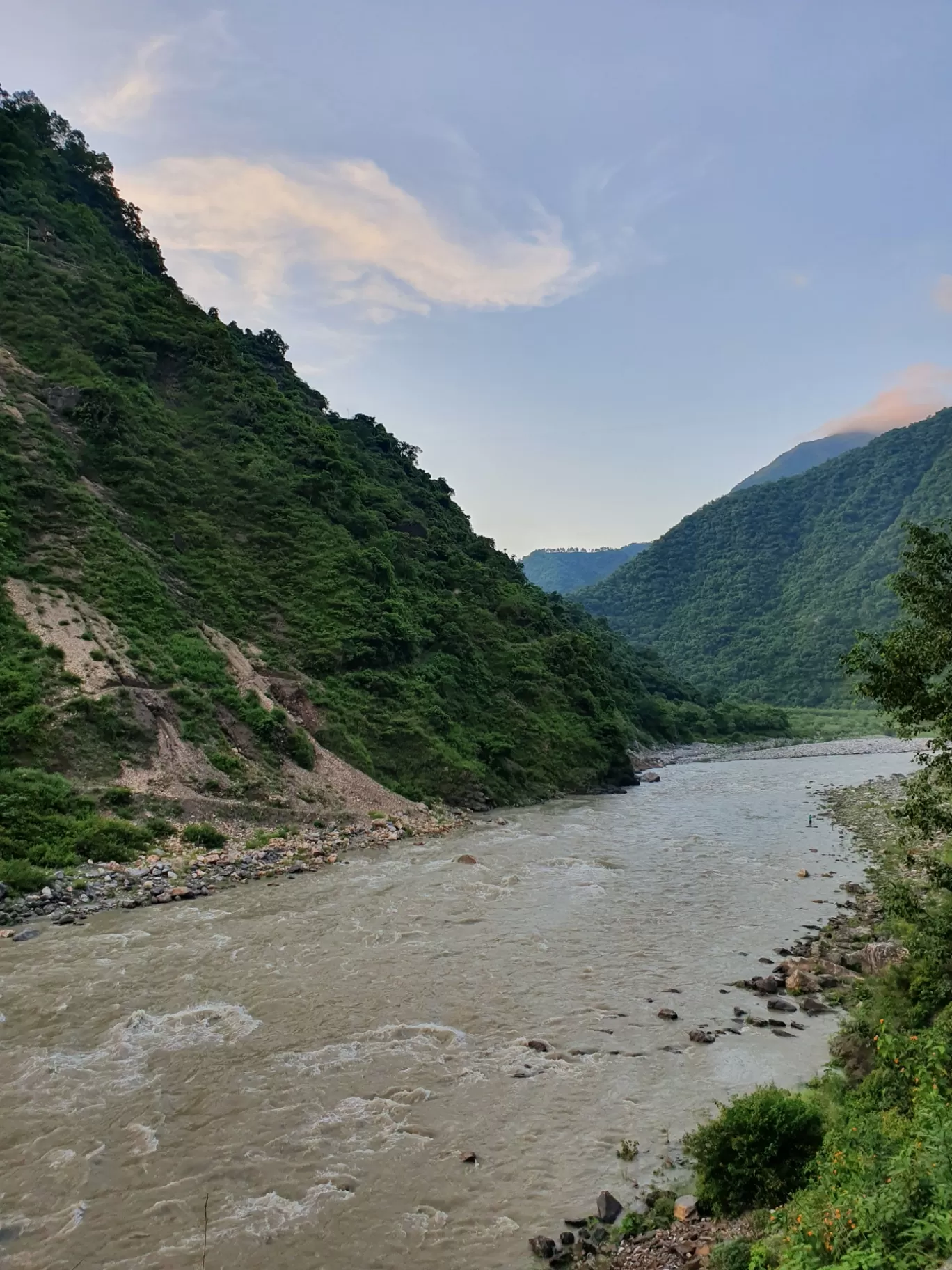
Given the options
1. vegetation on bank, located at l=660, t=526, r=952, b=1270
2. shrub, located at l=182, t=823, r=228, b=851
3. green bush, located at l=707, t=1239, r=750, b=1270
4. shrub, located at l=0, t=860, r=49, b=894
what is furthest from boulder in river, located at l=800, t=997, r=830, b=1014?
shrub, located at l=182, t=823, r=228, b=851

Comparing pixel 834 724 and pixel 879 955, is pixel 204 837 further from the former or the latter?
pixel 834 724

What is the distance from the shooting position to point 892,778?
55500 mm

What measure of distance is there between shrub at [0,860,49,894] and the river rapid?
261cm

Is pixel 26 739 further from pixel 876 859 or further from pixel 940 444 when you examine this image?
pixel 940 444

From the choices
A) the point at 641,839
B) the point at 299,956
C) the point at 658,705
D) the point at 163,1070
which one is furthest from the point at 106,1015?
the point at 658,705

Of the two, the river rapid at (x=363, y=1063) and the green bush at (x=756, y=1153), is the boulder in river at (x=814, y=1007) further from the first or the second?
the green bush at (x=756, y=1153)

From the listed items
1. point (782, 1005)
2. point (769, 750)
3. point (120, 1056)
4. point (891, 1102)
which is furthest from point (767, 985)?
point (769, 750)

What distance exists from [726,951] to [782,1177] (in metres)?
10.3

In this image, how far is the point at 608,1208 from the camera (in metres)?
8.64

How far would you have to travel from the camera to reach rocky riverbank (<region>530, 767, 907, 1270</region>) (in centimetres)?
774

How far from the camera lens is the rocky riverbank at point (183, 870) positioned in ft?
66.4

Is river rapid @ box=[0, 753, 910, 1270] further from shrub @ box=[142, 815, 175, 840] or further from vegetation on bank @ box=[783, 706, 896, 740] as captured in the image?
vegetation on bank @ box=[783, 706, 896, 740]

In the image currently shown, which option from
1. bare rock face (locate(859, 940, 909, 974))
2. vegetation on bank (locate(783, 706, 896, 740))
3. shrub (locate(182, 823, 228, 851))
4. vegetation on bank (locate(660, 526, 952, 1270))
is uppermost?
shrub (locate(182, 823, 228, 851))

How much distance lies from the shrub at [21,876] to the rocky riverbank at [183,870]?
0.78 feet
